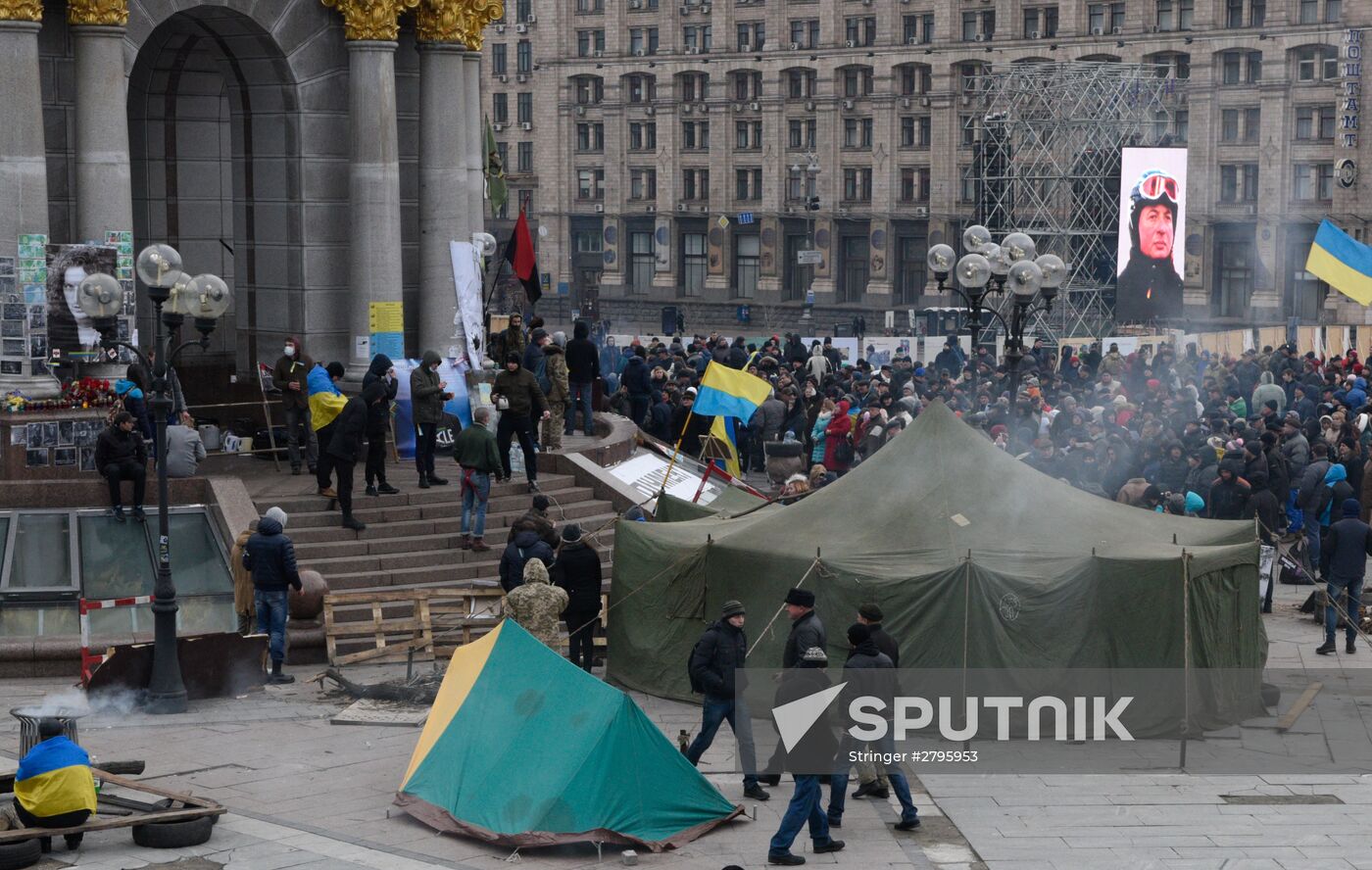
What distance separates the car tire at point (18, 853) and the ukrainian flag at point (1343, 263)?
29.5m

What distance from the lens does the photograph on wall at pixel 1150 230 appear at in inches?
2453

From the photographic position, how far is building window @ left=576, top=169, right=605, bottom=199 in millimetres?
106812

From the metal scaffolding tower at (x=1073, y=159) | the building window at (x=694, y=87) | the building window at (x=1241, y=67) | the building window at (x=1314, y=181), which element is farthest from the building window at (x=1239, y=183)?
the building window at (x=694, y=87)

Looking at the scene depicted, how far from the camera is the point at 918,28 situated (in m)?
96.2

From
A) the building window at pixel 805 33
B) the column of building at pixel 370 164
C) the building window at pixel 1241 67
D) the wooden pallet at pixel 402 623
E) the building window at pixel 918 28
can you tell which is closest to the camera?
the wooden pallet at pixel 402 623

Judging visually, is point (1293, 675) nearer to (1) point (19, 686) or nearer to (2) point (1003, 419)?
(2) point (1003, 419)

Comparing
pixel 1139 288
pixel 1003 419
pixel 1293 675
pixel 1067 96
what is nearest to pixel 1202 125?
pixel 1067 96

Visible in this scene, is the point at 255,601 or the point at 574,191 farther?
the point at 574,191

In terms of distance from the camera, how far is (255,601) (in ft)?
68.0

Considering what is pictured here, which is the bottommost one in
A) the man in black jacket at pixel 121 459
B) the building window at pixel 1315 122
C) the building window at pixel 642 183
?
the man in black jacket at pixel 121 459

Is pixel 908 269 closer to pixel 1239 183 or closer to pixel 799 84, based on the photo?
pixel 799 84

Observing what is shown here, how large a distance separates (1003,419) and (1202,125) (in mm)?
63223

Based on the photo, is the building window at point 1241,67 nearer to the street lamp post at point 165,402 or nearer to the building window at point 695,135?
the building window at point 695,135

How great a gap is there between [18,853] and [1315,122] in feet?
259
